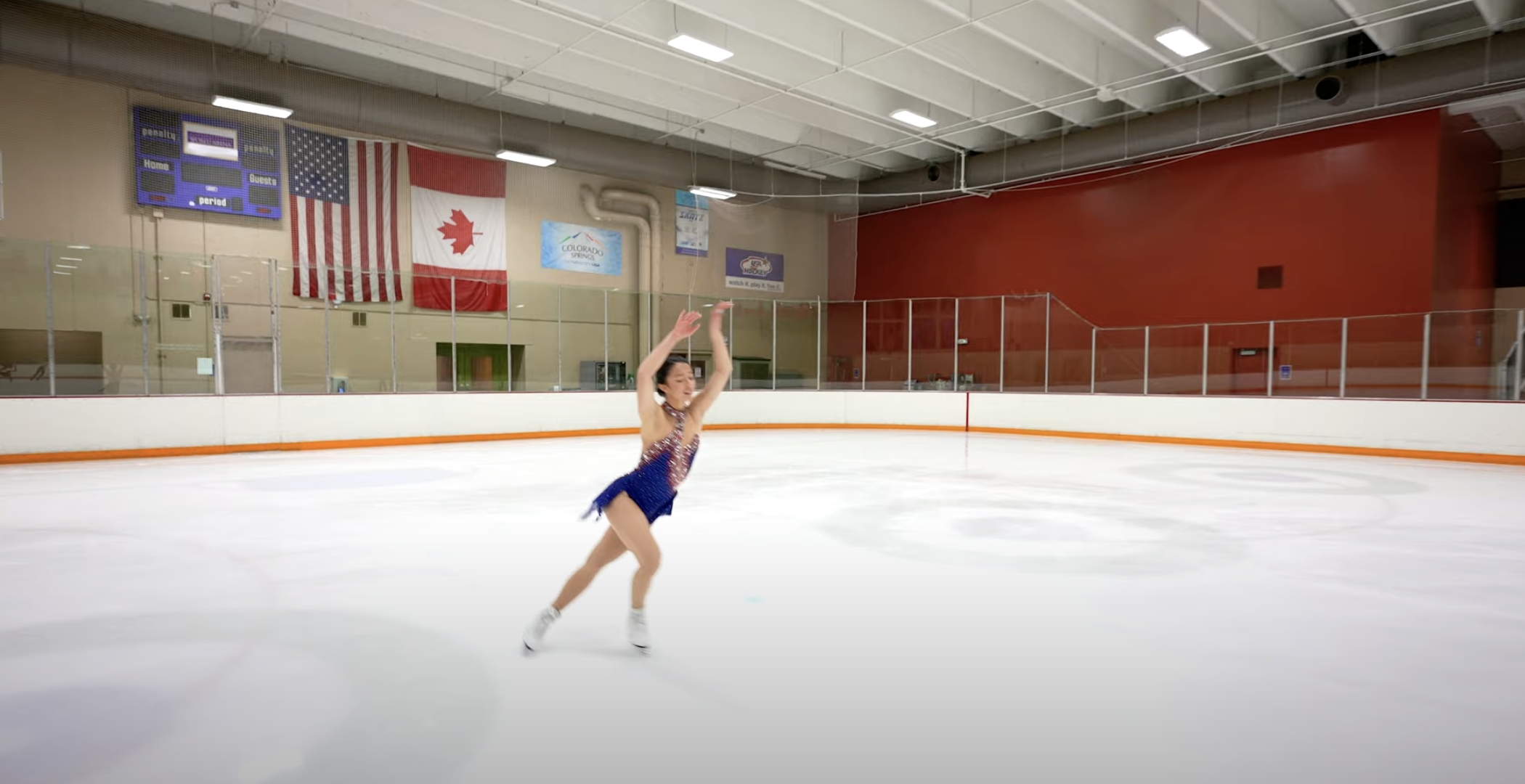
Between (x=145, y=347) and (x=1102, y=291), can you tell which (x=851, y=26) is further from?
(x=145, y=347)

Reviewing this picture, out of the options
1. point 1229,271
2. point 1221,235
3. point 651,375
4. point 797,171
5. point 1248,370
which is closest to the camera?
point 651,375

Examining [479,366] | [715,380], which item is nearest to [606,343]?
[479,366]

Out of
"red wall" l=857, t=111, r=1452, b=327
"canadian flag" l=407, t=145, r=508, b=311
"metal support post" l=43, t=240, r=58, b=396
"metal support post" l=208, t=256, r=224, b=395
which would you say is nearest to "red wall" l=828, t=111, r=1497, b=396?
"red wall" l=857, t=111, r=1452, b=327

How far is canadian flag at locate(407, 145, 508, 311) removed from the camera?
12008 mm

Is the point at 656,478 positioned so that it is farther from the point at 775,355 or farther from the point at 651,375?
the point at 775,355

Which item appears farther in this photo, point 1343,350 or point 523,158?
point 523,158

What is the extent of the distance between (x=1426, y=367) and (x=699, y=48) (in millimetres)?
10265

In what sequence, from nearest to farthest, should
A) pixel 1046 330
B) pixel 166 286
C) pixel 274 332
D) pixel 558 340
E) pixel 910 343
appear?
pixel 166 286, pixel 274 332, pixel 558 340, pixel 1046 330, pixel 910 343

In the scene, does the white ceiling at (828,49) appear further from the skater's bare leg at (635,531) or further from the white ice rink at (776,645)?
the skater's bare leg at (635,531)

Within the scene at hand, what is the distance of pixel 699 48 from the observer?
30.7 feet

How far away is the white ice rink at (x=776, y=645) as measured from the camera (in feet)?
6.63

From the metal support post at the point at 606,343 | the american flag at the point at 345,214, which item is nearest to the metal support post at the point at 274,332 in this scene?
the american flag at the point at 345,214

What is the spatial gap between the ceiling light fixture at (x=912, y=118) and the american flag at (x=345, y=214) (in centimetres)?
858

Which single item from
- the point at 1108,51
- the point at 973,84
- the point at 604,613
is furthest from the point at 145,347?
the point at 1108,51
